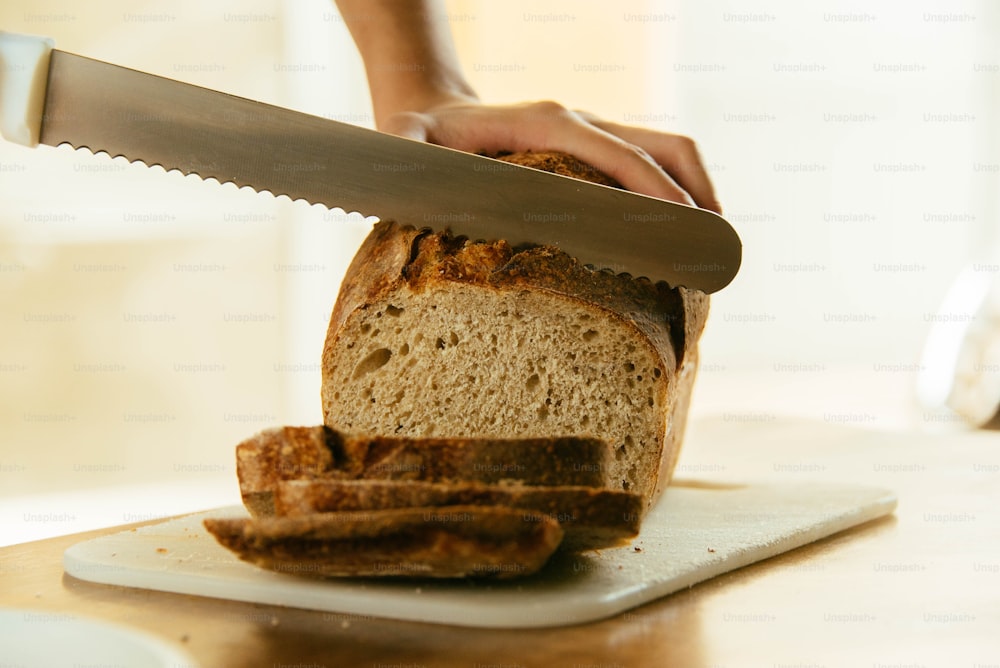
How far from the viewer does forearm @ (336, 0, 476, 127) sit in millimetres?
3533

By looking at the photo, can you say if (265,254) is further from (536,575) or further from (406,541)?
(406,541)

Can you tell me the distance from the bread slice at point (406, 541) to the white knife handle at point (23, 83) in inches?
43.4

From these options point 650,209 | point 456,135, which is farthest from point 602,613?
point 456,135

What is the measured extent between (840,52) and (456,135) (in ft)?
28.0

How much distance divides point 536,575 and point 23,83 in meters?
1.54

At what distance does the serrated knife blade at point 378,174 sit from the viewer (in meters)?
2.38

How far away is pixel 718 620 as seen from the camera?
181 cm

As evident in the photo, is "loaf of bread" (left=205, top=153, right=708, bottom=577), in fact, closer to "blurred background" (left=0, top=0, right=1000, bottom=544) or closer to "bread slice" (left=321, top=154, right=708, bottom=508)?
"bread slice" (left=321, top=154, right=708, bottom=508)

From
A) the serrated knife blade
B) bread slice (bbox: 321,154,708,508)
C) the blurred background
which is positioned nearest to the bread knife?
the serrated knife blade

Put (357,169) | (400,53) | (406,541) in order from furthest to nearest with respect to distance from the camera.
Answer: (400,53)
(357,169)
(406,541)

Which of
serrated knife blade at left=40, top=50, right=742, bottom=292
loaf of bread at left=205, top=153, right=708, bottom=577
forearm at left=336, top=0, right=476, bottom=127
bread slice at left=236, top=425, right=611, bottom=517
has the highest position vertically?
forearm at left=336, top=0, right=476, bottom=127

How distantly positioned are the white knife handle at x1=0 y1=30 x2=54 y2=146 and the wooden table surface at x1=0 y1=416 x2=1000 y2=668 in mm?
964

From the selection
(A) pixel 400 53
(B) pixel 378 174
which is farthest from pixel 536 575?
(A) pixel 400 53

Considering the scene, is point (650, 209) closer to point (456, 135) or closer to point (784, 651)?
point (456, 135)
